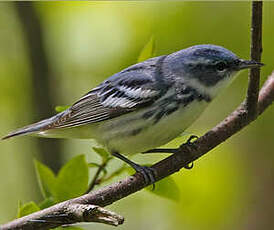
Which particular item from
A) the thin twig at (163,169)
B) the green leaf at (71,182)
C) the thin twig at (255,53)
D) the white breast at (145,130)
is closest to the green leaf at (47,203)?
the green leaf at (71,182)

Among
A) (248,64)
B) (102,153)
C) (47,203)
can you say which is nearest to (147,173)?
(102,153)

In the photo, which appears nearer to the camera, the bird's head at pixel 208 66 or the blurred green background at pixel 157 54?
the bird's head at pixel 208 66

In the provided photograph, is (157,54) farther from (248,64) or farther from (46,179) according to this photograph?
(46,179)

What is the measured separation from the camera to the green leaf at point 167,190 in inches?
80.5

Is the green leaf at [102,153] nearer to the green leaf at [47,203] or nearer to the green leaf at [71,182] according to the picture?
the green leaf at [71,182]

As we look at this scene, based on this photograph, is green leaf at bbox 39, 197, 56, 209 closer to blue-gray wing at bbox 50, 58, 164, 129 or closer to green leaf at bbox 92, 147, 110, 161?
green leaf at bbox 92, 147, 110, 161

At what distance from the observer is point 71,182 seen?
6.59 feet

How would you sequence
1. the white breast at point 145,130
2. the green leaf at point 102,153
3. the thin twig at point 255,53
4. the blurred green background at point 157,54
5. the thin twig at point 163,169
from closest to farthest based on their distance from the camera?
the thin twig at point 163,169 → the thin twig at point 255,53 → the green leaf at point 102,153 → the white breast at point 145,130 → the blurred green background at point 157,54

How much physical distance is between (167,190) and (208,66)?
0.80 metres

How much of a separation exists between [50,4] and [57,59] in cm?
41

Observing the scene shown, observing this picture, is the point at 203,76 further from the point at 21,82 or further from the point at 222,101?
the point at 21,82

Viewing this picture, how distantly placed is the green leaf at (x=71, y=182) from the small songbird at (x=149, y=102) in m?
0.28

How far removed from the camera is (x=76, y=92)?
12.5 ft

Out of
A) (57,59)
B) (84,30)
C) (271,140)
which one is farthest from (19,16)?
(271,140)
